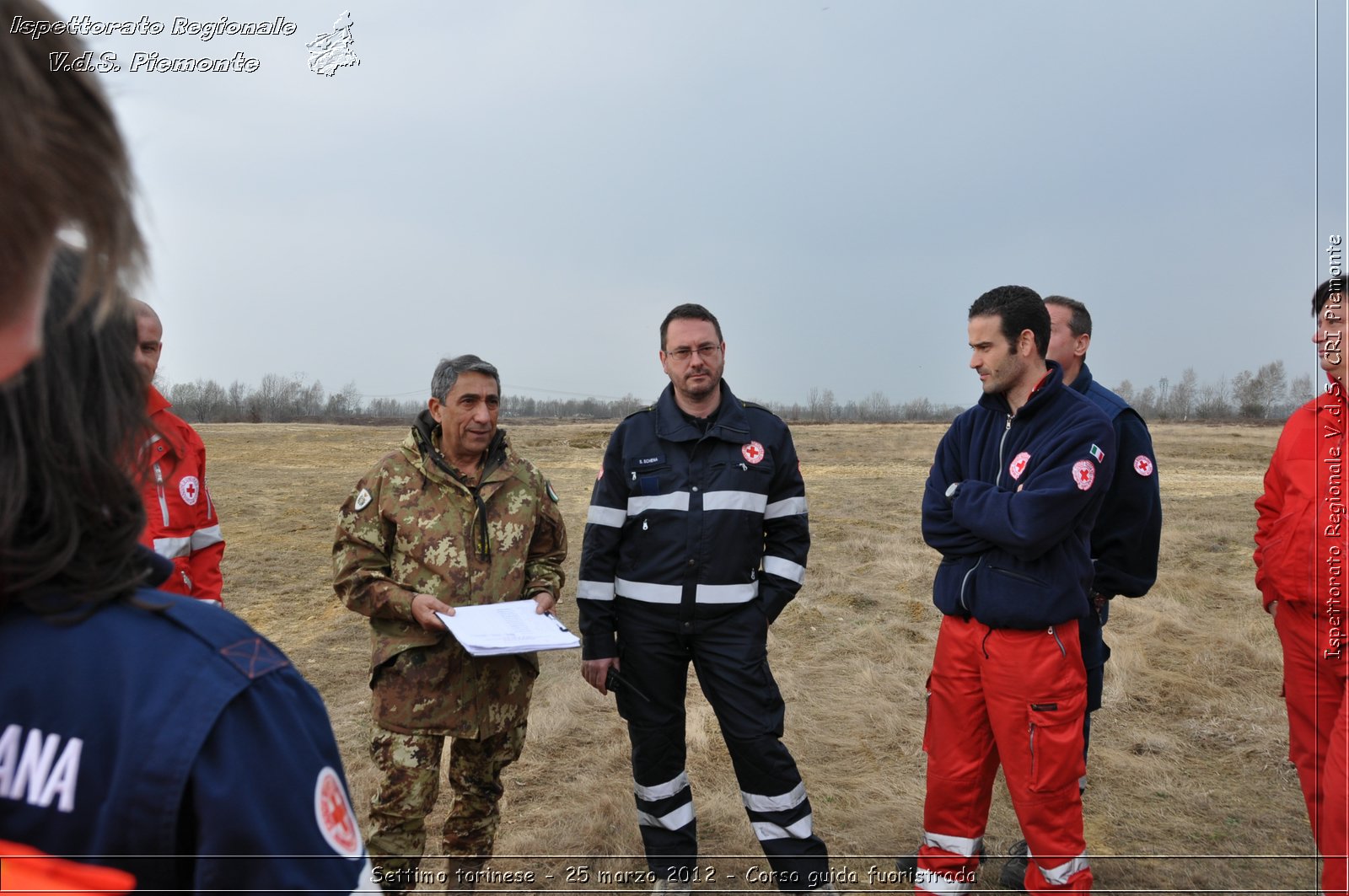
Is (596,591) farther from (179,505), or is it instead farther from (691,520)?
(179,505)

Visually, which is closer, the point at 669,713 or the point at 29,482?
the point at 29,482

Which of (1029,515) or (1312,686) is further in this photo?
(1312,686)

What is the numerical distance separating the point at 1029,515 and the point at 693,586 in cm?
148

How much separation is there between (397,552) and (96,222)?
3108 mm

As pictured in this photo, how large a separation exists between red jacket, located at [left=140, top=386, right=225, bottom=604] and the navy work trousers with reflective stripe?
1.99 m

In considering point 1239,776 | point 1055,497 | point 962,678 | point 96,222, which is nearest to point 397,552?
point 962,678

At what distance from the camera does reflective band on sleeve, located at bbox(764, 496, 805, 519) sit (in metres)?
3.89

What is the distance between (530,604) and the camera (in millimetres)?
3543

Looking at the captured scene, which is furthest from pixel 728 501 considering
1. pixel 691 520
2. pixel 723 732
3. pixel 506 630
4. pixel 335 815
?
pixel 335 815

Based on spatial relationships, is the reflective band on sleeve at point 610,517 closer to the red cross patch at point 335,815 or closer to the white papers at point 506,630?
the white papers at point 506,630

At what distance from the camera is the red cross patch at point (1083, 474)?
3.24 metres

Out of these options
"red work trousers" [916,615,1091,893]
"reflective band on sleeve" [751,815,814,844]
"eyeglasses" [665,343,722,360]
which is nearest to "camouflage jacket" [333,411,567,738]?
"eyeglasses" [665,343,722,360]

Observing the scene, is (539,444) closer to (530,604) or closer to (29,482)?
(530,604)

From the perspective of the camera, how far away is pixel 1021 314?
11.6 ft
